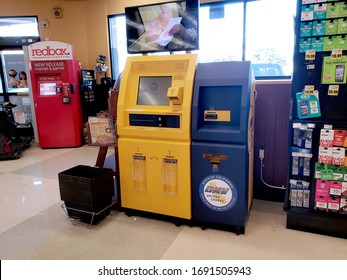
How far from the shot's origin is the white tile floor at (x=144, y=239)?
225cm

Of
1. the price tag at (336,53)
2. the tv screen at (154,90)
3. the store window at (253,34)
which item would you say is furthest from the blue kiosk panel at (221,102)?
the store window at (253,34)

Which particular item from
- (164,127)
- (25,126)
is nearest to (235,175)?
(164,127)

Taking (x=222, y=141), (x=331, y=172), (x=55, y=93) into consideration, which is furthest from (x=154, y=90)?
(x=55, y=93)

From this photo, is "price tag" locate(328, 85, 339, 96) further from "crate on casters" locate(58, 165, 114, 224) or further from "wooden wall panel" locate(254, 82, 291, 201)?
"crate on casters" locate(58, 165, 114, 224)

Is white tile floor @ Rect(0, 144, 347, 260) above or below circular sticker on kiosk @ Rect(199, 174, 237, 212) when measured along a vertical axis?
below

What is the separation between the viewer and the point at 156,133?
2604 millimetres

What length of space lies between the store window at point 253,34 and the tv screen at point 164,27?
2606mm

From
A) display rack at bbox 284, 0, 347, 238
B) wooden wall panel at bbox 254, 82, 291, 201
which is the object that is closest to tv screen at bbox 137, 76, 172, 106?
wooden wall panel at bbox 254, 82, 291, 201

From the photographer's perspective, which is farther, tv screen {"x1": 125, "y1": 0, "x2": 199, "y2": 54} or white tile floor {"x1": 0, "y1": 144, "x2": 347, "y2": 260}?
tv screen {"x1": 125, "y1": 0, "x2": 199, "y2": 54}

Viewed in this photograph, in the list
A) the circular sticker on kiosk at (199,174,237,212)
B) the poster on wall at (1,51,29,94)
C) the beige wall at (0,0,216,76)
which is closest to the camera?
the circular sticker on kiosk at (199,174,237,212)

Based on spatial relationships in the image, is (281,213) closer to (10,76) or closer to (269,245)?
(269,245)

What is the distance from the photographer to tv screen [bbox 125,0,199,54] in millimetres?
2848

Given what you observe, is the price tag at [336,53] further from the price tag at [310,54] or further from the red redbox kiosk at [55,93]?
the red redbox kiosk at [55,93]

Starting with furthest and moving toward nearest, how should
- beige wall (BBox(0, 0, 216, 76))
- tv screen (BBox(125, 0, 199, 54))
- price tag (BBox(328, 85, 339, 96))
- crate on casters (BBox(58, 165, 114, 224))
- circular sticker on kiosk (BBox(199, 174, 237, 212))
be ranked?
1. beige wall (BBox(0, 0, 216, 76))
2. tv screen (BBox(125, 0, 199, 54))
3. crate on casters (BBox(58, 165, 114, 224))
4. circular sticker on kiosk (BBox(199, 174, 237, 212))
5. price tag (BBox(328, 85, 339, 96))
